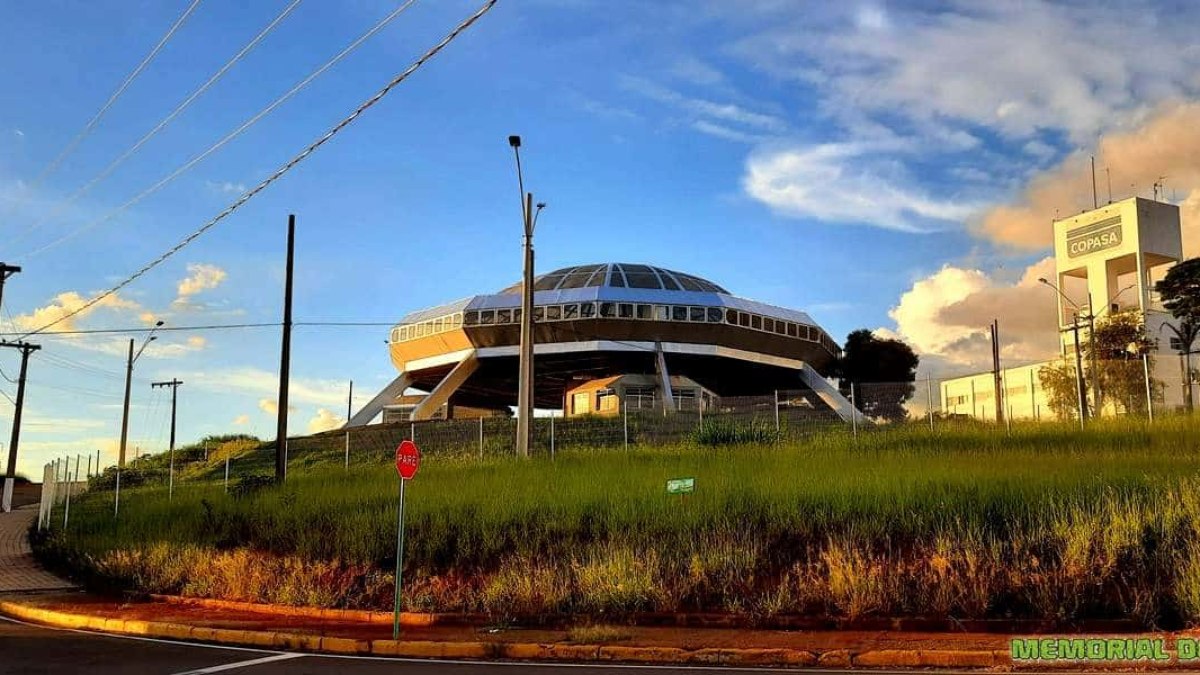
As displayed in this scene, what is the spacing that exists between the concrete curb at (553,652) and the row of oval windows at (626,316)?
5221 centimetres

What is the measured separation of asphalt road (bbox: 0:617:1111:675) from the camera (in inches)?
403

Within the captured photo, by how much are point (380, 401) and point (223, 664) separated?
63.1m

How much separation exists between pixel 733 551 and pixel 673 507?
2.56m

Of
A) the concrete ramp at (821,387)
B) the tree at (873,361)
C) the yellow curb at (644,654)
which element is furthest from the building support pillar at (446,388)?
the yellow curb at (644,654)

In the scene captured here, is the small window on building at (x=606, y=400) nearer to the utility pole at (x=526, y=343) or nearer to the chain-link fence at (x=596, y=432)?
the chain-link fence at (x=596, y=432)

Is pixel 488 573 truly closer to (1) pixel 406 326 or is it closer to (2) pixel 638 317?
(2) pixel 638 317

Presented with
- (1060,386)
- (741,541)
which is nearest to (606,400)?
(1060,386)

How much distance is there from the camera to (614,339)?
66.4 m

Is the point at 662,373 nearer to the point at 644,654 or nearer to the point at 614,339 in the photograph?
the point at 614,339

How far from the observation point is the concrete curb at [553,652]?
33.8 feet

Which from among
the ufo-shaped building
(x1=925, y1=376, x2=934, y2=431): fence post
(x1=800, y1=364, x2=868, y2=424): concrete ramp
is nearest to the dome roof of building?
the ufo-shaped building

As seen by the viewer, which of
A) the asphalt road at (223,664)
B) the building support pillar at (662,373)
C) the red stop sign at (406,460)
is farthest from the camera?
the building support pillar at (662,373)

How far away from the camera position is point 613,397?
2199 inches

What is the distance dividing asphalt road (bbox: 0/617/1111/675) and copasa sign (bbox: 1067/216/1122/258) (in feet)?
313
